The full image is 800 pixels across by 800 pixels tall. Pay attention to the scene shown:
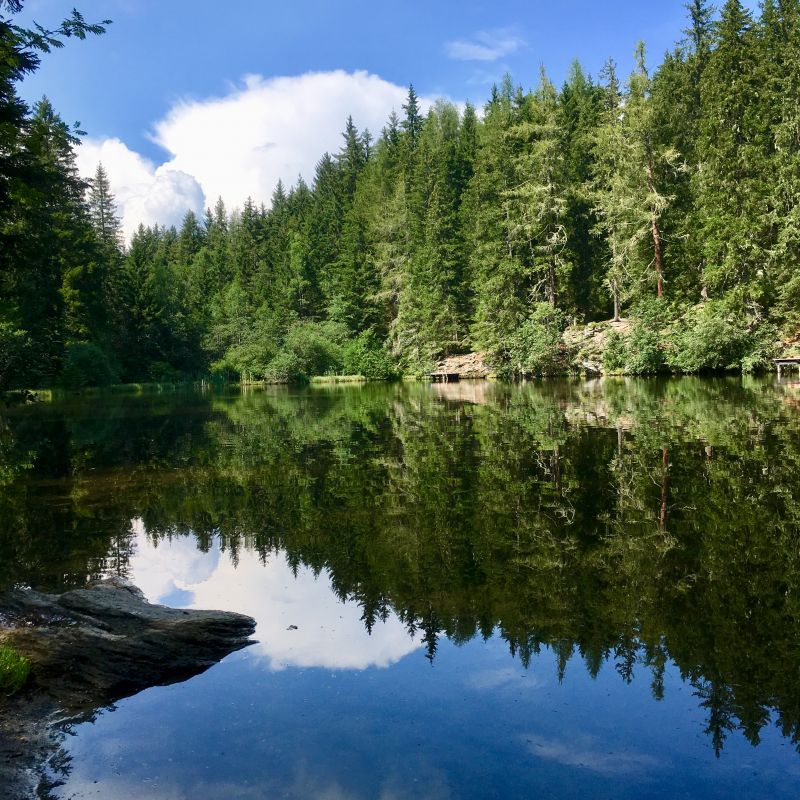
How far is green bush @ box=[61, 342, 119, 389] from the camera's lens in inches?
1839

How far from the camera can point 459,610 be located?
622 centimetres

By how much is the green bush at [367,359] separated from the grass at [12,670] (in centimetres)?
5603

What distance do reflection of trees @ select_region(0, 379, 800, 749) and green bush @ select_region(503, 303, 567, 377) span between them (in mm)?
25750

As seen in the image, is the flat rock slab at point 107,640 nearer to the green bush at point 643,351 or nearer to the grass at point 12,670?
the grass at point 12,670

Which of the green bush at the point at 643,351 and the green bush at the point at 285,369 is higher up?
the green bush at the point at 285,369

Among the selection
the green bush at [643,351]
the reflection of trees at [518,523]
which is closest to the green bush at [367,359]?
the green bush at [643,351]

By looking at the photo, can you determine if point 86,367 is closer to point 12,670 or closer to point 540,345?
point 540,345

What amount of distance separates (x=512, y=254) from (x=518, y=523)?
152 ft

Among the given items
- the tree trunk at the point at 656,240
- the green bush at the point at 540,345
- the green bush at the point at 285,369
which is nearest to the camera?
the tree trunk at the point at 656,240

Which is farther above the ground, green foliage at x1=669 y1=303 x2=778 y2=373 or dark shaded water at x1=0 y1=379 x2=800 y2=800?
green foliage at x1=669 y1=303 x2=778 y2=373

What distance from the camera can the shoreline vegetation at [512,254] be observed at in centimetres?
3553

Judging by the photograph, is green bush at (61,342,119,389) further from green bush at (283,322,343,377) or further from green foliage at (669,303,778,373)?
green foliage at (669,303,778,373)

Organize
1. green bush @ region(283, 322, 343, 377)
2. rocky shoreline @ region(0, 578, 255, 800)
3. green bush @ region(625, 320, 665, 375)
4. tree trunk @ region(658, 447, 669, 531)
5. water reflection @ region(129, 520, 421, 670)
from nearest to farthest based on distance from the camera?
rocky shoreline @ region(0, 578, 255, 800)
water reflection @ region(129, 520, 421, 670)
tree trunk @ region(658, 447, 669, 531)
green bush @ region(625, 320, 665, 375)
green bush @ region(283, 322, 343, 377)

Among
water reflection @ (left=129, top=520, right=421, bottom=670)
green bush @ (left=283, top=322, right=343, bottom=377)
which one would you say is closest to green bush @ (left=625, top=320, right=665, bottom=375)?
green bush @ (left=283, top=322, right=343, bottom=377)
